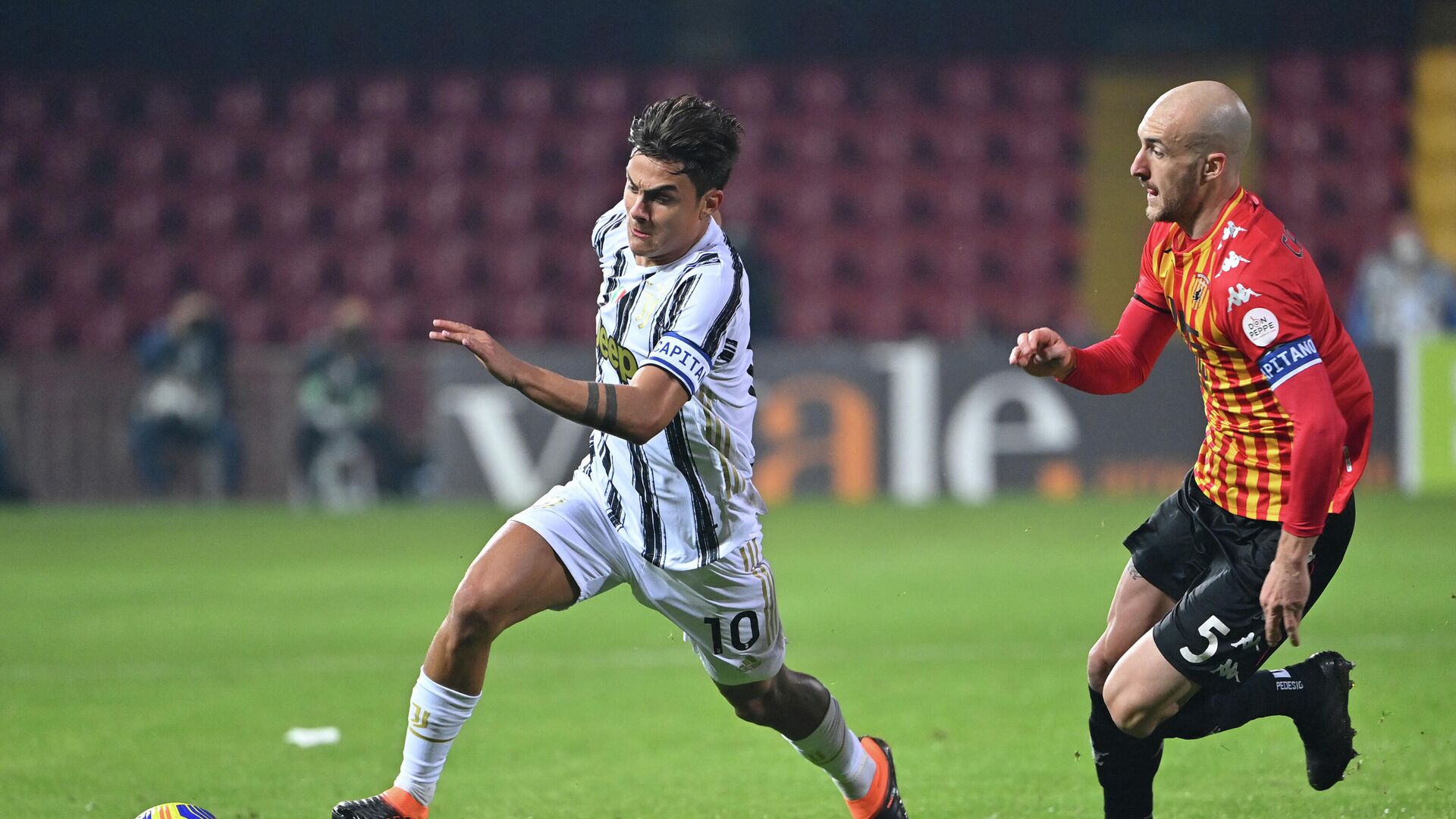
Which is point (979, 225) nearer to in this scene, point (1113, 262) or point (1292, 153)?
point (1113, 262)

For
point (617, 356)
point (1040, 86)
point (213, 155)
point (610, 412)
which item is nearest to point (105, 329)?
point (213, 155)

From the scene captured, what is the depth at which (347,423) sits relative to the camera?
14852 mm

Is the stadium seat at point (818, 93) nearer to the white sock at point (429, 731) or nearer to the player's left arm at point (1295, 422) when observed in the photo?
the white sock at point (429, 731)

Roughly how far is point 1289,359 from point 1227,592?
0.62 m

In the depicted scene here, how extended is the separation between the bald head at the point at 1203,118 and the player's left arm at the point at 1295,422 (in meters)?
0.39

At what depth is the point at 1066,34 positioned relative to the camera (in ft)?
63.7

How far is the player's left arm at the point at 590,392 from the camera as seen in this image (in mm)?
3787

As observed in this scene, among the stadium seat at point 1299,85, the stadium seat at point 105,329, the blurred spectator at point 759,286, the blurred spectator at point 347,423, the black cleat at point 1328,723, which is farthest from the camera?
the stadium seat at point 1299,85

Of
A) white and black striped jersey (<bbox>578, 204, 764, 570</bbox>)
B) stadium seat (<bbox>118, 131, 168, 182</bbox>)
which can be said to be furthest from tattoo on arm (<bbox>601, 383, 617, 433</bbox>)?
stadium seat (<bbox>118, 131, 168, 182</bbox>)

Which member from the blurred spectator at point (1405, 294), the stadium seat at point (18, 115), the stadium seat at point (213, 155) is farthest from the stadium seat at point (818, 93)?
the stadium seat at point (18, 115)

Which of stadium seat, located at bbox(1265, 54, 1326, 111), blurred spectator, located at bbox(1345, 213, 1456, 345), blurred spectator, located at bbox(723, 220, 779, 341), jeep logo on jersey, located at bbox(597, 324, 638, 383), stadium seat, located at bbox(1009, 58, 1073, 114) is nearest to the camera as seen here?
jeep logo on jersey, located at bbox(597, 324, 638, 383)

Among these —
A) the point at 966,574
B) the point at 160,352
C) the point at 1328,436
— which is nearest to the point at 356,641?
the point at 966,574

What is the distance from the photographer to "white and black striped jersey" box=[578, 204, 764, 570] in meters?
4.34

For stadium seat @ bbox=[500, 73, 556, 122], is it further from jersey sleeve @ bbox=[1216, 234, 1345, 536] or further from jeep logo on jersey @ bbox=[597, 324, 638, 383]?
jersey sleeve @ bbox=[1216, 234, 1345, 536]
